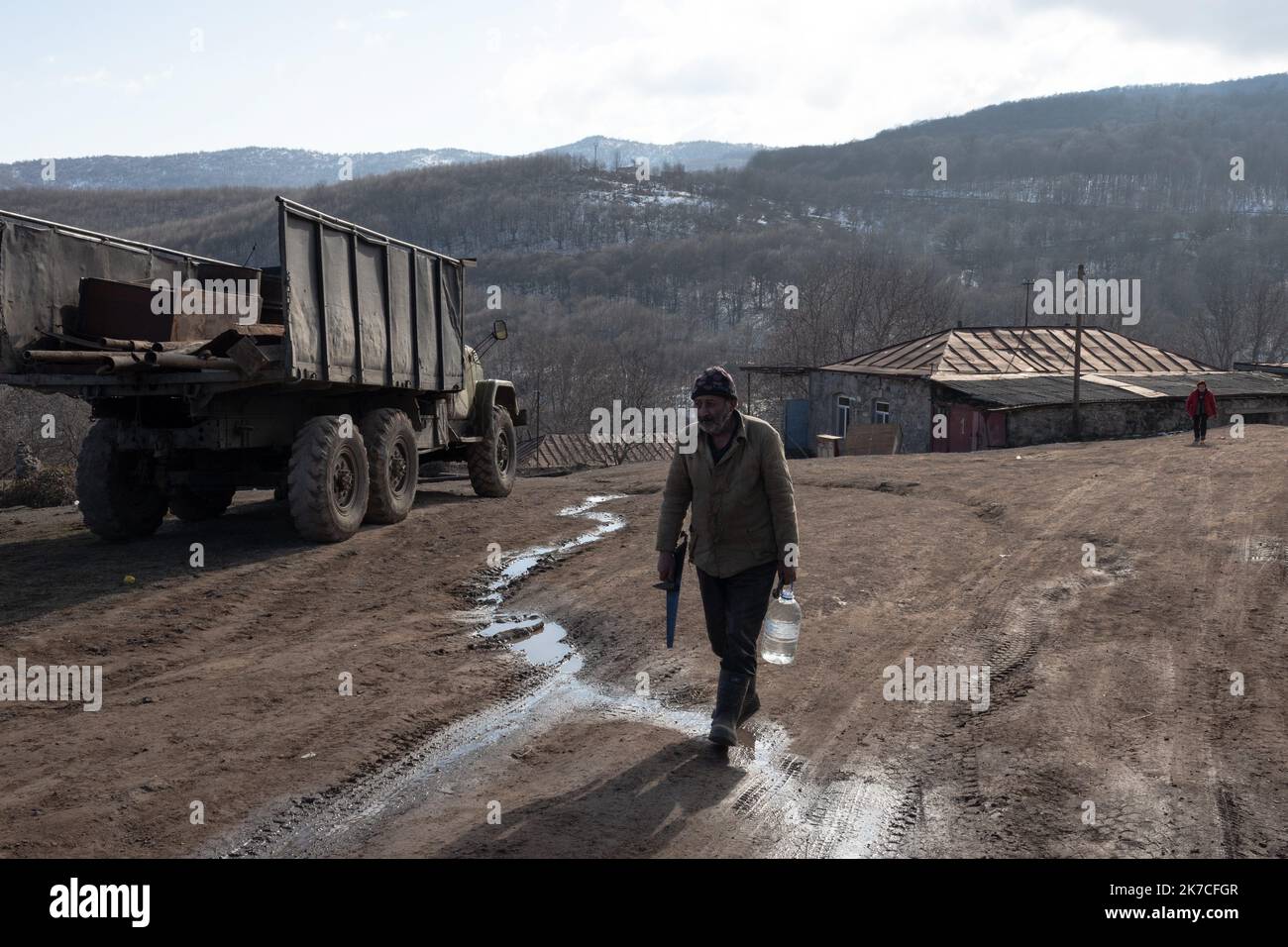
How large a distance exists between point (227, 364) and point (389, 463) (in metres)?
2.55

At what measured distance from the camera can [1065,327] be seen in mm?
42938

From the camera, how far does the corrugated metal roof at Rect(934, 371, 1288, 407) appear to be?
106 ft

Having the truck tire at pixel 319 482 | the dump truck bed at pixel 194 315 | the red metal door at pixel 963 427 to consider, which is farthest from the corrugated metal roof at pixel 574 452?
the truck tire at pixel 319 482

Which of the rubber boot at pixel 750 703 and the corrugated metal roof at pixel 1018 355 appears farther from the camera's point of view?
the corrugated metal roof at pixel 1018 355

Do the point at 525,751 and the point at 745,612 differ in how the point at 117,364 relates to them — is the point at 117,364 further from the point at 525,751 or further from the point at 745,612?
the point at 745,612

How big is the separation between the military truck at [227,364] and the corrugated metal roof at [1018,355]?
26.7m

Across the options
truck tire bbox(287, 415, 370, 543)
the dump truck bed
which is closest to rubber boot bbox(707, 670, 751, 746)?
the dump truck bed

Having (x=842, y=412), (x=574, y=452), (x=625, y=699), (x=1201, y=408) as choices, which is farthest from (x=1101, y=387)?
(x=625, y=699)

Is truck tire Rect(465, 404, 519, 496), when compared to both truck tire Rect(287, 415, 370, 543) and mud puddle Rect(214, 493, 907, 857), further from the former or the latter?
mud puddle Rect(214, 493, 907, 857)

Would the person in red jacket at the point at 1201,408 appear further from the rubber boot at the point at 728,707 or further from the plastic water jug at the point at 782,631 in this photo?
the rubber boot at the point at 728,707

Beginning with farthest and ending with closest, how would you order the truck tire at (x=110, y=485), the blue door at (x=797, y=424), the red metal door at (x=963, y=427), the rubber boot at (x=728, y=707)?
1. the blue door at (x=797, y=424)
2. the red metal door at (x=963, y=427)
3. the truck tire at (x=110, y=485)
4. the rubber boot at (x=728, y=707)

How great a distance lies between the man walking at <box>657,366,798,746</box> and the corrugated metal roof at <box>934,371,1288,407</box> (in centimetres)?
2754

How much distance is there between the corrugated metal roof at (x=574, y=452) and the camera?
1634 inches

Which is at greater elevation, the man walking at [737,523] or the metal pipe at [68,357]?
the metal pipe at [68,357]
